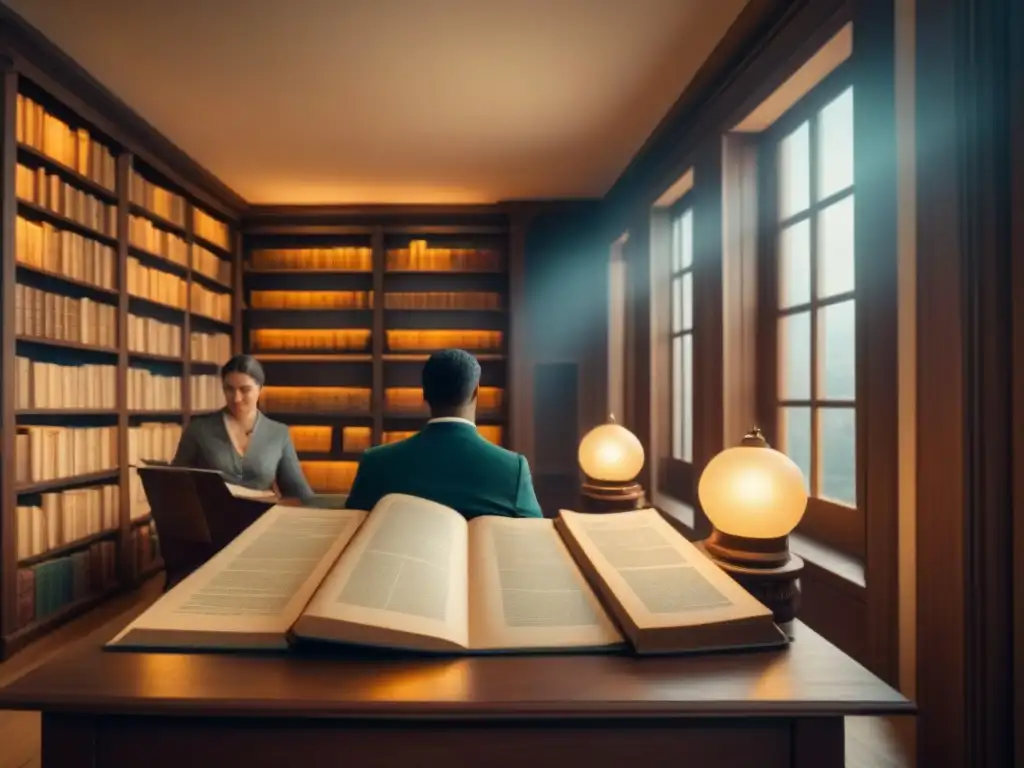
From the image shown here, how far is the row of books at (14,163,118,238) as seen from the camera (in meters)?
2.75

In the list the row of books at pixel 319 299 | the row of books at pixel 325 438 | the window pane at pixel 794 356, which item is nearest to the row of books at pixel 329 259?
the row of books at pixel 319 299

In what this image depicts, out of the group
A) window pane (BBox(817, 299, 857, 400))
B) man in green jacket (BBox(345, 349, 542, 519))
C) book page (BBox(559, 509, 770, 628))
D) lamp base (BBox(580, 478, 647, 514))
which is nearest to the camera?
book page (BBox(559, 509, 770, 628))

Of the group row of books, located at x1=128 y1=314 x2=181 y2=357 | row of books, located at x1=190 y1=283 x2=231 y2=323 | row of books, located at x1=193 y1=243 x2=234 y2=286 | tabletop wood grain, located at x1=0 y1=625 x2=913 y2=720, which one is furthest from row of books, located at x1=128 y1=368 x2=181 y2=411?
tabletop wood grain, located at x1=0 y1=625 x2=913 y2=720

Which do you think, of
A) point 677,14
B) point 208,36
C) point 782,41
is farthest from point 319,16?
point 782,41

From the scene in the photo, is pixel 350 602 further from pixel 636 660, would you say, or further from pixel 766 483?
pixel 766 483

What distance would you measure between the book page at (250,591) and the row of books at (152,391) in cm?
320

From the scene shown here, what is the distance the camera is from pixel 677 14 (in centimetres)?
243

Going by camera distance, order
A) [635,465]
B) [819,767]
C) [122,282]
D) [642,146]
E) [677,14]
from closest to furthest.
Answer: [819,767], [635,465], [677,14], [122,282], [642,146]

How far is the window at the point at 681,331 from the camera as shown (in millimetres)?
3590

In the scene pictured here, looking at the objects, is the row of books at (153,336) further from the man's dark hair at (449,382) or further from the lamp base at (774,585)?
the lamp base at (774,585)

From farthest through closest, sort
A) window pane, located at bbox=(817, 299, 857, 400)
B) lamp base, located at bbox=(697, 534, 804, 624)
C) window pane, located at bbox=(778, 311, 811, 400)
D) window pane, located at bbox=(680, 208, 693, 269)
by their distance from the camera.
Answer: window pane, located at bbox=(680, 208, 693, 269) → window pane, located at bbox=(778, 311, 811, 400) → window pane, located at bbox=(817, 299, 857, 400) → lamp base, located at bbox=(697, 534, 804, 624)

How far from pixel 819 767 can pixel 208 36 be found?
304 centimetres

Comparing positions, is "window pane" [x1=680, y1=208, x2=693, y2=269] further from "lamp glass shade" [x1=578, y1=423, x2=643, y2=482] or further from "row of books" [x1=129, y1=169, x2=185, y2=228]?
"row of books" [x1=129, y1=169, x2=185, y2=228]

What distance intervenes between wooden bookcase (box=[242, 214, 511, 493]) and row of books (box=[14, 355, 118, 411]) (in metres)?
1.65
